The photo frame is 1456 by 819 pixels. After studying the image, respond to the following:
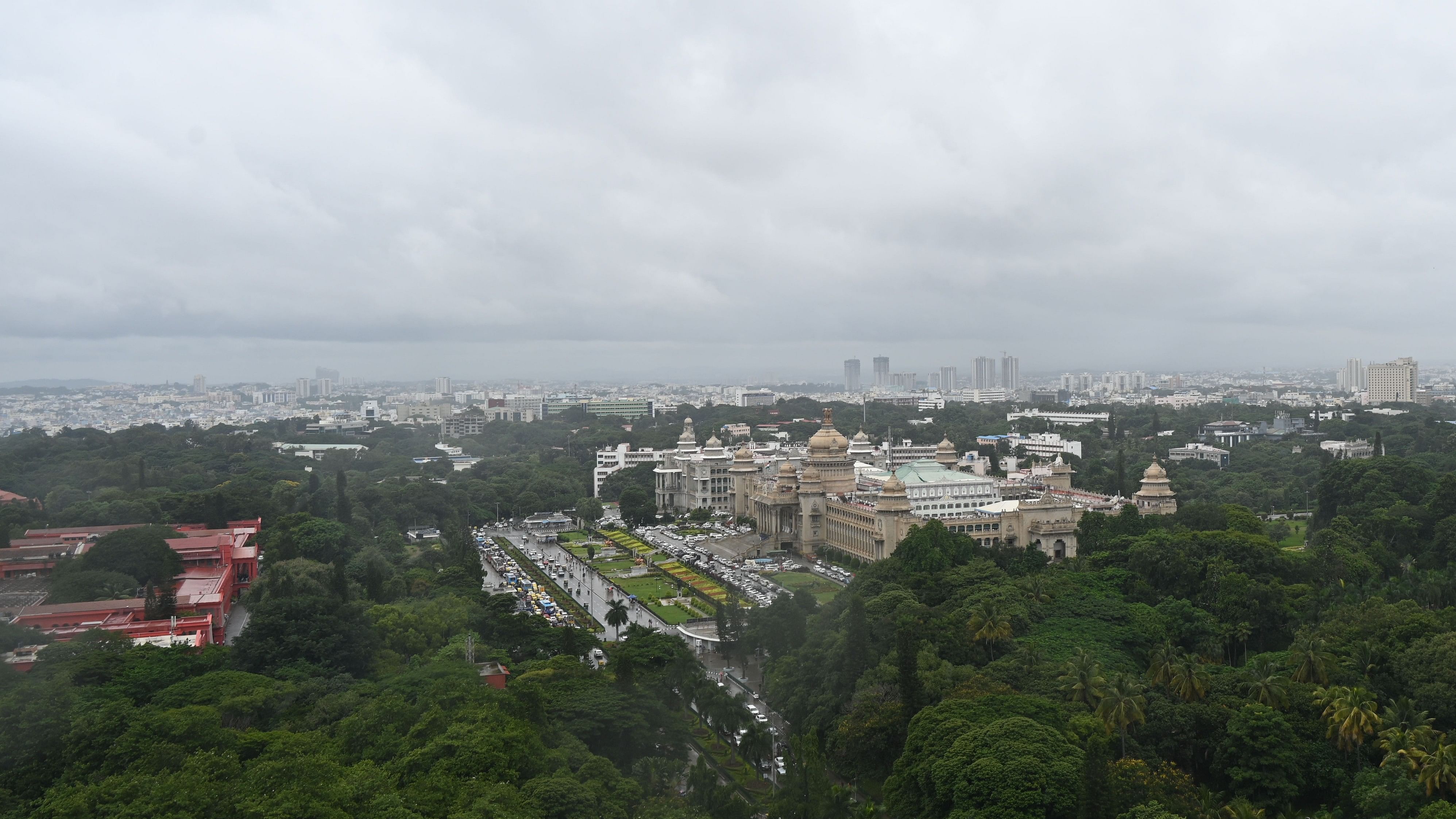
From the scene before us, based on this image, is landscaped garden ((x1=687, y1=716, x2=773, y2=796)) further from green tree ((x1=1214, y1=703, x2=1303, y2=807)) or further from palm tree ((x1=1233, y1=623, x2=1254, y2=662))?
palm tree ((x1=1233, y1=623, x2=1254, y2=662))

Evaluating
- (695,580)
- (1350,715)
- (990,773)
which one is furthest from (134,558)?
(1350,715)

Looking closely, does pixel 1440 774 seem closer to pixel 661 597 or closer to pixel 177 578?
pixel 661 597

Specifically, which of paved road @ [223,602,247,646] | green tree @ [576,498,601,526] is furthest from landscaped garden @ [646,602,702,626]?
green tree @ [576,498,601,526]

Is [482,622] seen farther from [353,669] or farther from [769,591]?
→ [769,591]

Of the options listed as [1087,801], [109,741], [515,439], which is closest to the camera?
[1087,801]

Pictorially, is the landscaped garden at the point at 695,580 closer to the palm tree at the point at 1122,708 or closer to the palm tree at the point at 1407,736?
the palm tree at the point at 1122,708

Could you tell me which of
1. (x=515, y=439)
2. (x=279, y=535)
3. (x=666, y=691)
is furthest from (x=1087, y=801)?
(x=515, y=439)
